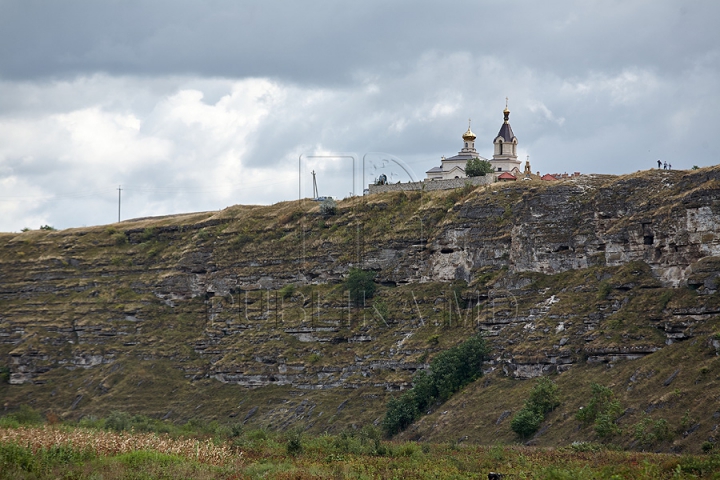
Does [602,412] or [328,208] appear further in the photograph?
[328,208]

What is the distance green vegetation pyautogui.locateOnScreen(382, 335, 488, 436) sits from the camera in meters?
91.2

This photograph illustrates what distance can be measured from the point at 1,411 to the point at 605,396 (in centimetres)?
6392

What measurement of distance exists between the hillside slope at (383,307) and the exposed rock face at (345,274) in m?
0.18

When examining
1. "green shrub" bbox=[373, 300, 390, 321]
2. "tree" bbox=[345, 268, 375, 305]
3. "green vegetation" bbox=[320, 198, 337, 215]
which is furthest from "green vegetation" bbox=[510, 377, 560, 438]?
"green vegetation" bbox=[320, 198, 337, 215]

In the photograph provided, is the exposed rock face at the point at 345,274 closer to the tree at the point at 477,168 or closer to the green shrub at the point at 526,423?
the tree at the point at 477,168

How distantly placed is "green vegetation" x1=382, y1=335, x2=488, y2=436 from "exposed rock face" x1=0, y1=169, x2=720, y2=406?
1.69 metres

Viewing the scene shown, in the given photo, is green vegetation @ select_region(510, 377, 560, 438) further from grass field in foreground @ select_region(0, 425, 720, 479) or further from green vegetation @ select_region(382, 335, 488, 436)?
green vegetation @ select_region(382, 335, 488, 436)

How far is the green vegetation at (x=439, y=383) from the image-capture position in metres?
91.2

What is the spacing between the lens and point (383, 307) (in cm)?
10762

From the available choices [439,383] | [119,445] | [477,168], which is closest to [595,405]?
[439,383]

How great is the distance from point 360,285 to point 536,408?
33396 mm

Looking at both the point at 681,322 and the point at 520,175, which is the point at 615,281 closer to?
the point at 681,322

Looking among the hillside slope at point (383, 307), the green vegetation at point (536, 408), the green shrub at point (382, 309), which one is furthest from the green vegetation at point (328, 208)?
the green vegetation at point (536, 408)

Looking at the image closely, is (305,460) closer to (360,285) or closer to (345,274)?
(360,285)
